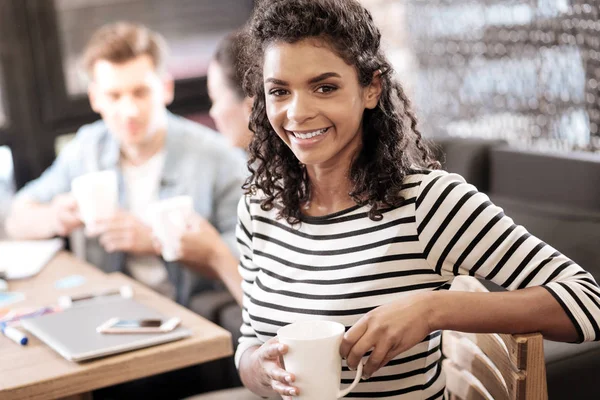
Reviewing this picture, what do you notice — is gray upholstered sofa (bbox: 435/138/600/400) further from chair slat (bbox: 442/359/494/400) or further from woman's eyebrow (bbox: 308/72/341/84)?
woman's eyebrow (bbox: 308/72/341/84)

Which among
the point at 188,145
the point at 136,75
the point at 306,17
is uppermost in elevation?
the point at 306,17

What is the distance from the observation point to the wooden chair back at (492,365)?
42.0 inches

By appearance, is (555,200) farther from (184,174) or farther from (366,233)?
(184,174)

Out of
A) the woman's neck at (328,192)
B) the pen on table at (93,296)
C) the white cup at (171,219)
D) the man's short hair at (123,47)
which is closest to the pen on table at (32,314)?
the pen on table at (93,296)

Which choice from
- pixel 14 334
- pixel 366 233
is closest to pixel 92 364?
pixel 14 334

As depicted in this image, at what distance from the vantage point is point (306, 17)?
1235 millimetres

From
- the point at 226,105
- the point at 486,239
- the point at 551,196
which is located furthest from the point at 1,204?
the point at 486,239

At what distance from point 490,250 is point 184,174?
5.39ft

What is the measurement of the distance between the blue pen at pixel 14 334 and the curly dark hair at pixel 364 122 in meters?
0.57

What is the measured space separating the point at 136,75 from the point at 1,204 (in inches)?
28.9

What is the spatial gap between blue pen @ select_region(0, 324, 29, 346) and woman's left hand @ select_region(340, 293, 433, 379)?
84 centimetres

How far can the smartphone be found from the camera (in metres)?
1.57

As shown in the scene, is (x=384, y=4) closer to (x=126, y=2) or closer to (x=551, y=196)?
(x=126, y=2)

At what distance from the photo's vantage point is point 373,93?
132 centimetres
